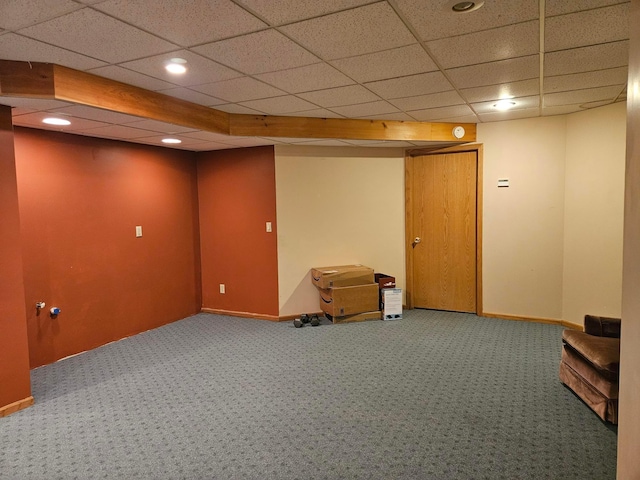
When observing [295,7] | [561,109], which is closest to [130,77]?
[295,7]

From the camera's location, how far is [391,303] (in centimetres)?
513

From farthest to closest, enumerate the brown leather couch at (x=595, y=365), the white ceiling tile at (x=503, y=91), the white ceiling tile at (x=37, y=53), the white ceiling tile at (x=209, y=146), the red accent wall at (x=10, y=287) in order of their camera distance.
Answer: the white ceiling tile at (x=209, y=146), the white ceiling tile at (x=503, y=91), the red accent wall at (x=10, y=287), the brown leather couch at (x=595, y=365), the white ceiling tile at (x=37, y=53)

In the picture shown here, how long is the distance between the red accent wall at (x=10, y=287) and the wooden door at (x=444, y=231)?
167 inches

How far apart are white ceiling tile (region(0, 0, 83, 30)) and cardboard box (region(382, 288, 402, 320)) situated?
13.6ft

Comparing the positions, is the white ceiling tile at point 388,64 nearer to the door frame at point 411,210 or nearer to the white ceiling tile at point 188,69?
the white ceiling tile at point 188,69

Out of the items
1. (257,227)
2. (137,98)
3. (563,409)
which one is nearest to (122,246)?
(257,227)

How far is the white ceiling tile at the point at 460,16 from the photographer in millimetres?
1916

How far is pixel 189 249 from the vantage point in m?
5.59

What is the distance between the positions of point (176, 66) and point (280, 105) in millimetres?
1299

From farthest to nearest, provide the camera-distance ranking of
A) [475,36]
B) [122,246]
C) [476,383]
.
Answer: [122,246] < [476,383] < [475,36]

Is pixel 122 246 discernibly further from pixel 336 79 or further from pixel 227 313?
pixel 336 79

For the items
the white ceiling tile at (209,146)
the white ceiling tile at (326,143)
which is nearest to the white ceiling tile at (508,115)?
the white ceiling tile at (326,143)

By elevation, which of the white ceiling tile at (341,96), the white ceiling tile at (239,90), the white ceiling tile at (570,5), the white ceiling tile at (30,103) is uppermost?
the white ceiling tile at (341,96)

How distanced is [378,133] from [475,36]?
2.42m
